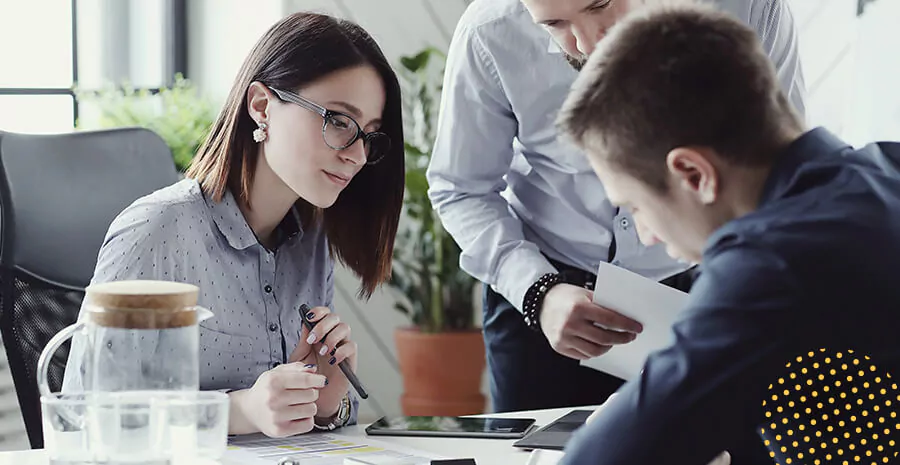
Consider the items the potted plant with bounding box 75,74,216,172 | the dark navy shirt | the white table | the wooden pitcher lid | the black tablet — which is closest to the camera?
the dark navy shirt

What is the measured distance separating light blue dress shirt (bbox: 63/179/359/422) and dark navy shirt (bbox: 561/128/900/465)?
864 mm

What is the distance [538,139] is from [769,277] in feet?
3.73

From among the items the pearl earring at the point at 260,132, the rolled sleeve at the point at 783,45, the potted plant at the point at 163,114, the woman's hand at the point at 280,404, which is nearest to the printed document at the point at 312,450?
the woman's hand at the point at 280,404

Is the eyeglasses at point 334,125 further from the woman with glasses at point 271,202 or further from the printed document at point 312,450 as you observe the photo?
the printed document at point 312,450

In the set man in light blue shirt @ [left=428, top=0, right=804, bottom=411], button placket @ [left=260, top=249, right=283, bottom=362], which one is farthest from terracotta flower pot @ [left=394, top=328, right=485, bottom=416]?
button placket @ [left=260, top=249, right=283, bottom=362]

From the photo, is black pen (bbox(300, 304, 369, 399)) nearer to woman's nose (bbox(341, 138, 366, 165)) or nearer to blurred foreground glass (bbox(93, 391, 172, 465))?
woman's nose (bbox(341, 138, 366, 165))

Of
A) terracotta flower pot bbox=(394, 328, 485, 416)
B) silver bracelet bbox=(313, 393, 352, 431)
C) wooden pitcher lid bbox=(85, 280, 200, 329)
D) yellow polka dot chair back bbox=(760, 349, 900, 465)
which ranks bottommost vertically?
terracotta flower pot bbox=(394, 328, 485, 416)

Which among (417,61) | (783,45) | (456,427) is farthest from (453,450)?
(417,61)

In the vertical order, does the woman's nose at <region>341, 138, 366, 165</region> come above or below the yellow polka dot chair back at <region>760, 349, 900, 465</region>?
above

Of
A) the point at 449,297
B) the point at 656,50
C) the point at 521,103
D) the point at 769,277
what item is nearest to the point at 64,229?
the point at 521,103

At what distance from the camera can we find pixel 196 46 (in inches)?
148

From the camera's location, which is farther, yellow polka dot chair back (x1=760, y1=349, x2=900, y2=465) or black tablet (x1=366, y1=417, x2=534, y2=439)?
black tablet (x1=366, y1=417, x2=534, y2=439)

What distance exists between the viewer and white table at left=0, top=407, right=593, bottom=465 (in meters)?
1.41

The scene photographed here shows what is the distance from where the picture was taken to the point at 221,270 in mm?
1738
